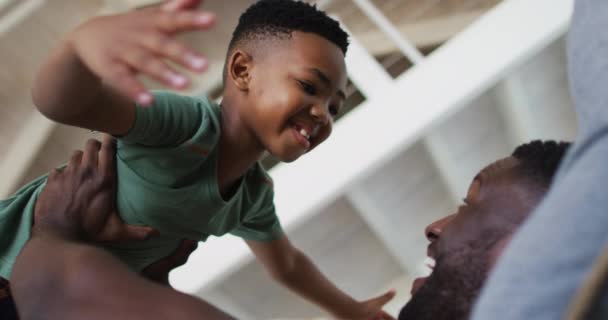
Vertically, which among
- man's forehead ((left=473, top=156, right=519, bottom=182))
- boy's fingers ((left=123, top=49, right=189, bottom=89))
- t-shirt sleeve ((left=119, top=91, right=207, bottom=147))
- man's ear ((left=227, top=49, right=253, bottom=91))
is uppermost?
boy's fingers ((left=123, top=49, right=189, bottom=89))

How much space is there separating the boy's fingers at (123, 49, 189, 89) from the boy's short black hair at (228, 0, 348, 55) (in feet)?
1.34

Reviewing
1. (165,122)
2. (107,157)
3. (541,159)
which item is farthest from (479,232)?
(107,157)

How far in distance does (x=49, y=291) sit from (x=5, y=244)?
1.04ft

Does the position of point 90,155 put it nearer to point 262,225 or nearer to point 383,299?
point 262,225

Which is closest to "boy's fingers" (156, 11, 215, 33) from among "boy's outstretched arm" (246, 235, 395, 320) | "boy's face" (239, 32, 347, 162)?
"boy's face" (239, 32, 347, 162)

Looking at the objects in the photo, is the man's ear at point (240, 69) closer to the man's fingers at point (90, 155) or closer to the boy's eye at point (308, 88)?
the boy's eye at point (308, 88)

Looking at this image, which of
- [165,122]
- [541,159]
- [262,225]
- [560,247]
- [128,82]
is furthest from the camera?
[262,225]

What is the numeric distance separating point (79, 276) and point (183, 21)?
10.8 inches

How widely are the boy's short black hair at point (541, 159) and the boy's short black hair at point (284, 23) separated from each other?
15.1 inches

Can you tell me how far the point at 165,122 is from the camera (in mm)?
728

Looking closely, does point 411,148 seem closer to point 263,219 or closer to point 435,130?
point 435,130

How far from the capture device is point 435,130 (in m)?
1.43

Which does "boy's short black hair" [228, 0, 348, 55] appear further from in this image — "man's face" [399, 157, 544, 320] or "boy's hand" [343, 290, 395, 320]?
"boy's hand" [343, 290, 395, 320]

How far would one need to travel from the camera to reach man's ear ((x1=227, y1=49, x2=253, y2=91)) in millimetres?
858
